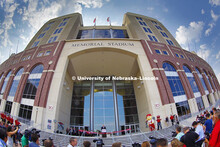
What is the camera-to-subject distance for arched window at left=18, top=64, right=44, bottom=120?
63.2 feet

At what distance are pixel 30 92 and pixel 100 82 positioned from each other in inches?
582

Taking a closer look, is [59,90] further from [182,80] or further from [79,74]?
[182,80]

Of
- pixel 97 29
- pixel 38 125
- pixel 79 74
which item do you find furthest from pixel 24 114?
pixel 97 29

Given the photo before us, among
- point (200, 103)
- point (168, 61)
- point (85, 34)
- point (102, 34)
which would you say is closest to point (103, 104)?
point (168, 61)

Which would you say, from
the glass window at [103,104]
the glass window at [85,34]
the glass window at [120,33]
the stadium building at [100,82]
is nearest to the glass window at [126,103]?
the glass window at [103,104]

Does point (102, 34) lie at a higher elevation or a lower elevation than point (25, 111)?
higher

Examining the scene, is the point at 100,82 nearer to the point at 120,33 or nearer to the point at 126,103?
the point at 126,103

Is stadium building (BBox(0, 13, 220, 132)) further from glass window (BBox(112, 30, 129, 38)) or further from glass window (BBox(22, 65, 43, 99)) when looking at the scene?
glass window (BBox(112, 30, 129, 38))

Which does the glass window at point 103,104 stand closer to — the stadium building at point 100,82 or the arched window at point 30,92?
the stadium building at point 100,82

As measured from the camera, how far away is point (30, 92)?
2039cm

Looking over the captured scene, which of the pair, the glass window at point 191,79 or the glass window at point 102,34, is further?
the glass window at point 102,34

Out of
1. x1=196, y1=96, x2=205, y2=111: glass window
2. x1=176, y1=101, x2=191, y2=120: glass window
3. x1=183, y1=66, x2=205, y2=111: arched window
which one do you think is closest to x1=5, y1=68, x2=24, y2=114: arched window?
x1=176, y1=101, x2=191, y2=120: glass window

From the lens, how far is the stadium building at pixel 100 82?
18938mm

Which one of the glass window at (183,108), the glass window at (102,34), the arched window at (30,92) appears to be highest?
the glass window at (102,34)
